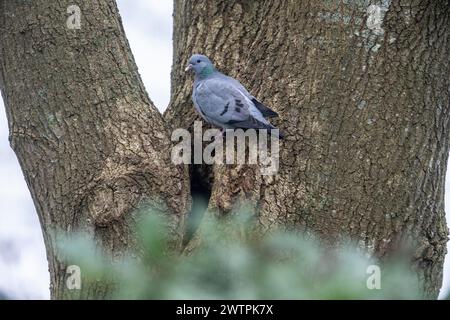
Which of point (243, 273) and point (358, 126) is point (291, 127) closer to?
point (358, 126)

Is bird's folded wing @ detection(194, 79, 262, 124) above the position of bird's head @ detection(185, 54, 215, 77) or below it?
below

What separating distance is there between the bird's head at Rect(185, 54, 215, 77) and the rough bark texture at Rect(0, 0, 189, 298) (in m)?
0.51

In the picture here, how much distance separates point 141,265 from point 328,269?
0.38 metres

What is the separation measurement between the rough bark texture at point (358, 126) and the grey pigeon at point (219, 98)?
0.14 meters

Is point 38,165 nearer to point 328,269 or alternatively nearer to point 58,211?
point 58,211

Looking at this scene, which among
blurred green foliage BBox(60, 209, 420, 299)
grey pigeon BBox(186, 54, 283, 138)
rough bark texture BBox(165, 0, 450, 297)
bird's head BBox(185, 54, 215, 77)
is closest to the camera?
blurred green foliage BBox(60, 209, 420, 299)

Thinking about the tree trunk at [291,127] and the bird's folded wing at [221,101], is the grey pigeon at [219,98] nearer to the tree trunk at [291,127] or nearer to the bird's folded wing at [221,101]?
the bird's folded wing at [221,101]

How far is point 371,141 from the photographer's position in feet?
13.3

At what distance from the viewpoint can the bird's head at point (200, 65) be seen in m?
4.71

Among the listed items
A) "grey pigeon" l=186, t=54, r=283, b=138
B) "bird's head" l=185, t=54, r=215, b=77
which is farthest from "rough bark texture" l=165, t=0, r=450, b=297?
"bird's head" l=185, t=54, r=215, b=77

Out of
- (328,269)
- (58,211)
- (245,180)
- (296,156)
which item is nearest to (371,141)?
(296,156)

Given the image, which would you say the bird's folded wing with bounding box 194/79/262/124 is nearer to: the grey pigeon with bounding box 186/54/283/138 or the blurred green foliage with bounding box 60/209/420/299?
the grey pigeon with bounding box 186/54/283/138

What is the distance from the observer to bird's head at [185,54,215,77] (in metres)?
4.71

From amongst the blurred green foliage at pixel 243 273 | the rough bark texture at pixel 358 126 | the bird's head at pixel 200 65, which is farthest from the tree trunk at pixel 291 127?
the blurred green foliage at pixel 243 273
